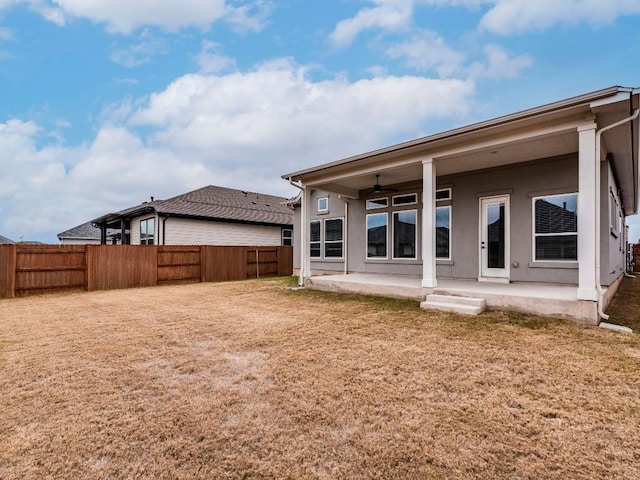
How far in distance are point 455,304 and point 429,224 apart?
1606mm

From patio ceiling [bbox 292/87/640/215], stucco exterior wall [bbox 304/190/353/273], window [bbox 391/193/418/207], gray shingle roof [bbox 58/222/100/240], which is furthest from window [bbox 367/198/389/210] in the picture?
gray shingle roof [bbox 58/222/100/240]

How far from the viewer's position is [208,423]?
2.26 meters

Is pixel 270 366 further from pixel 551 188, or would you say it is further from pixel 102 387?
pixel 551 188

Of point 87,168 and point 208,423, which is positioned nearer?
point 208,423

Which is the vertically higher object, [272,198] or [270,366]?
[272,198]

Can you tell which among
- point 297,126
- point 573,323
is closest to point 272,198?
point 297,126

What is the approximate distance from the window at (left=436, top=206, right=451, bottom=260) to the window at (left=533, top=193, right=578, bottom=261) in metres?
1.91

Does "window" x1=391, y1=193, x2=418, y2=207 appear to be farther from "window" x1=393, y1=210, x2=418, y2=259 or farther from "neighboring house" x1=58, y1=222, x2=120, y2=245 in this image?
"neighboring house" x1=58, y1=222, x2=120, y2=245

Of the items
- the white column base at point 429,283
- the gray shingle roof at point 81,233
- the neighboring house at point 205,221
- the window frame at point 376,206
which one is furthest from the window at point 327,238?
the gray shingle roof at point 81,233

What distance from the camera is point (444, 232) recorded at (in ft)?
27.8

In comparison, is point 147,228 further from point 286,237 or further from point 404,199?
point 404,199

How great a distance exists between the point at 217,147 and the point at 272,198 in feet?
16.4

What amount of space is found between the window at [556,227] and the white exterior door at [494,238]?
0.59 meters

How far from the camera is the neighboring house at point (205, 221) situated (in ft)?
45.6
